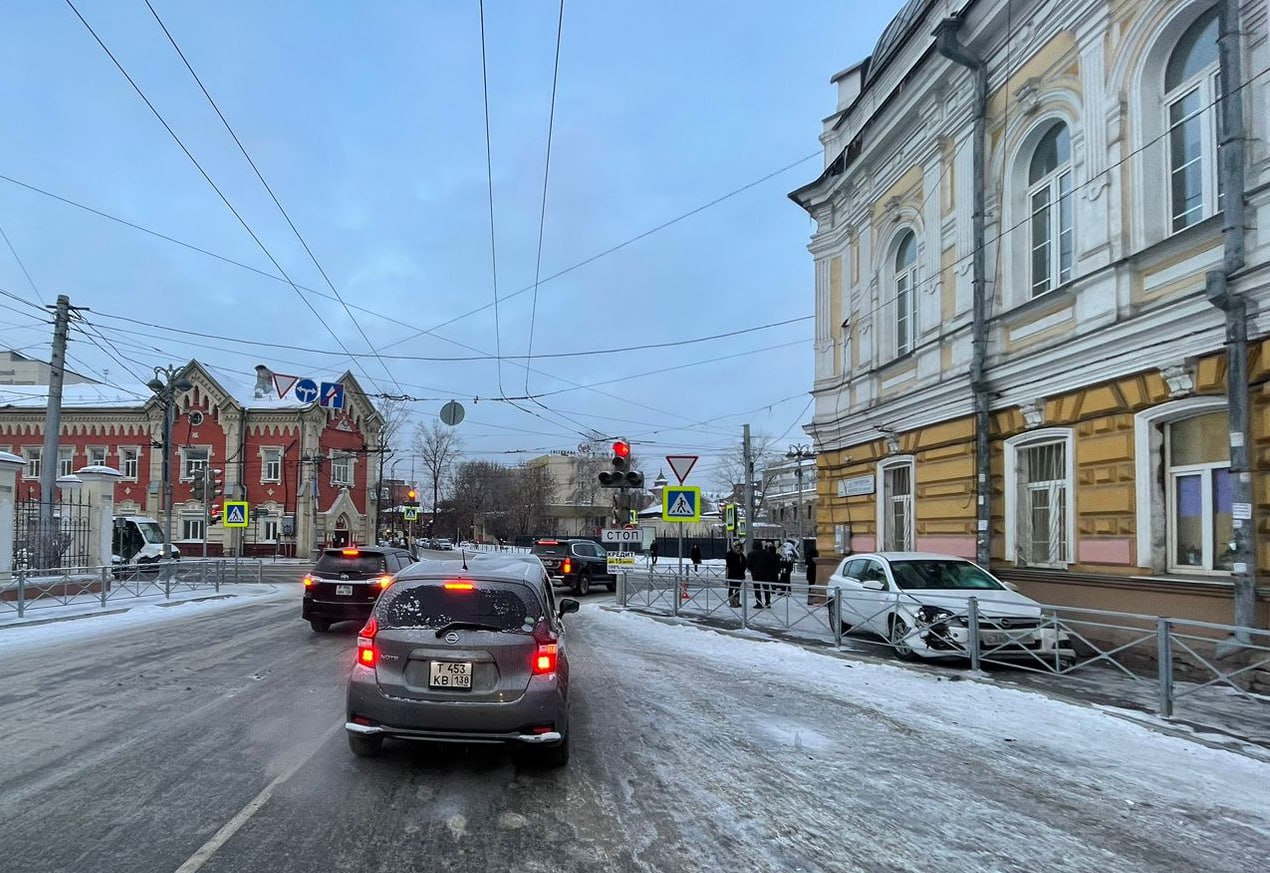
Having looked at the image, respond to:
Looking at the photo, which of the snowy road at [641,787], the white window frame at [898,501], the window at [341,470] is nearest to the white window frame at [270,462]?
the window at [341,470]

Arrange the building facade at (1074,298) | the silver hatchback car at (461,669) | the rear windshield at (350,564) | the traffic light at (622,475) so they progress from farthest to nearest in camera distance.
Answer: the traffic light at (622,475)
the rear windshield at (350,564)
the building facade at (1074,298)
the silver hatchback car at (461,669)

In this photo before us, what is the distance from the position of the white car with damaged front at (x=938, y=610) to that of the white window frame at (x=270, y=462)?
1765 inches

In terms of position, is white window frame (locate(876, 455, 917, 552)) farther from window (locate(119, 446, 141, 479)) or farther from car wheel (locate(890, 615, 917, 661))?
window (locate(119, 446, 141, 479))

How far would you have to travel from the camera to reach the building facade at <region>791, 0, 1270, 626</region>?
32.8 feet

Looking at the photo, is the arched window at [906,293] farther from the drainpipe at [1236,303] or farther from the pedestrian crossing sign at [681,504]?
the drainpipe at [1236,303]

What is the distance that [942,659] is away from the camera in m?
11.3

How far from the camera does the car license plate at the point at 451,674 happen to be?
5777 mm

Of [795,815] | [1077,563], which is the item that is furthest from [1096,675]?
[795,815]

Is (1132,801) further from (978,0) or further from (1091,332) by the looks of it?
(978,0)

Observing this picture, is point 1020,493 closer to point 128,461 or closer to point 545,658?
point 545,658

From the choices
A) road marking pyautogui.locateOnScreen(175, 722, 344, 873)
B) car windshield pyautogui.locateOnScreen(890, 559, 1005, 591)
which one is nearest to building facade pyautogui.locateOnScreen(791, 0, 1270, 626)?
car windshield pyautogui.locateOnScreen(890, 559, 1005, 591)

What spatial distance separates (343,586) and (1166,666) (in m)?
11.7

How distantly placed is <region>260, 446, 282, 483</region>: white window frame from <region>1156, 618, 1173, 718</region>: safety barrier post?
50.7 meters

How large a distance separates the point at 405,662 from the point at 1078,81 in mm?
13052
